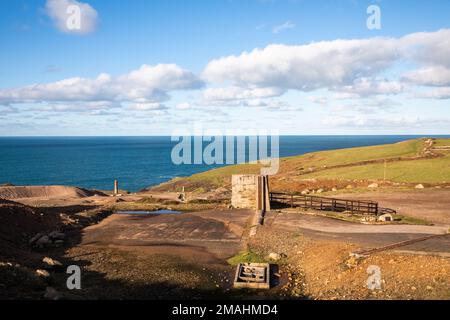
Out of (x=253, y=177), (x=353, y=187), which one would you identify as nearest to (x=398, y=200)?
(x=353, y=187)

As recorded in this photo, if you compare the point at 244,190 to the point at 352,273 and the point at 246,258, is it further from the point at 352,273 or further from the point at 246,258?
the point at 352,273

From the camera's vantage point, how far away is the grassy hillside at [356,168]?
4723 cm

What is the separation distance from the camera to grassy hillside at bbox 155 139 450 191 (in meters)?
47.2

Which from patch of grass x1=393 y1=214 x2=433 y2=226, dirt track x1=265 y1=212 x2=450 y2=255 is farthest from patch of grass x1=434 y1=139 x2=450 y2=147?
dirt track x1=265 y1=212 x2=450 y2=255

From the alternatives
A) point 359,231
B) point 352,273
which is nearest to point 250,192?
point 359,231

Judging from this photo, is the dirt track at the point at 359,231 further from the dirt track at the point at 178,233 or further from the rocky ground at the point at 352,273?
the dirt track at the point at 178,233

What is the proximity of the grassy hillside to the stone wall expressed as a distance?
1652 cm

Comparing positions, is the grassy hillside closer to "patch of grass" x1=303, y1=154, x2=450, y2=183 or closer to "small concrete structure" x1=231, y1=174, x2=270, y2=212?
"patch of grass" x1=303, y1=154, x2=450, y2=183

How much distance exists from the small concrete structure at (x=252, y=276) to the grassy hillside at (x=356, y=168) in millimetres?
30130

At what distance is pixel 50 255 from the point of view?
21.2 m

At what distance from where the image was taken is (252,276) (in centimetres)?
1738

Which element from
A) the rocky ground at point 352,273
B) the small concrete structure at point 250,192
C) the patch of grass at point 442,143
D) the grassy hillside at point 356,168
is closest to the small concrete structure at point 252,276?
the rocky ground at point 352,273
